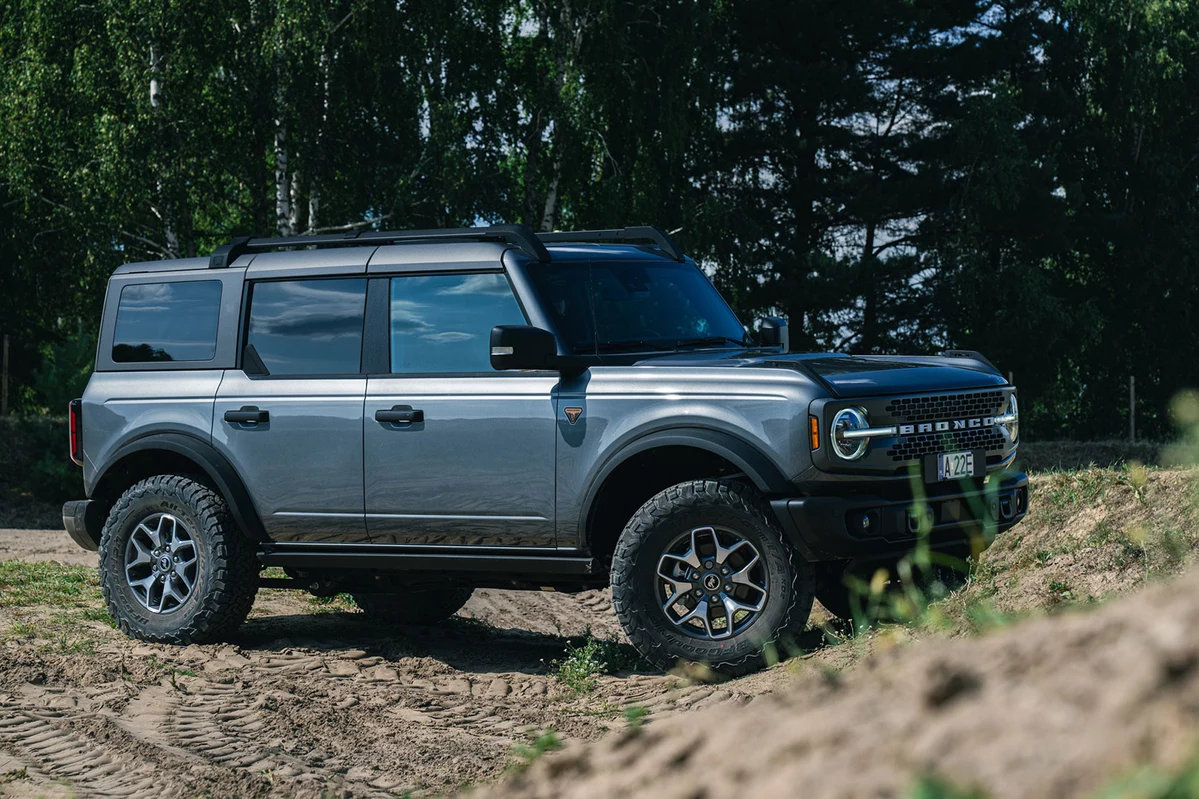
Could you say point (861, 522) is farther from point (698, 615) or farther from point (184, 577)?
point (184, 577)

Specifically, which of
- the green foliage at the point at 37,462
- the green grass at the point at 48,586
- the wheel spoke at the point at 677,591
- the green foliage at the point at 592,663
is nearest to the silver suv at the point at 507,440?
the wheel spoke at the point at 677,591

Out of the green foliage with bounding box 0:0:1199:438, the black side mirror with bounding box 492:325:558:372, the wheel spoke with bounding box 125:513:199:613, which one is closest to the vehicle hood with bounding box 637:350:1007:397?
the black side mirror with bounding box 492:325:558:372

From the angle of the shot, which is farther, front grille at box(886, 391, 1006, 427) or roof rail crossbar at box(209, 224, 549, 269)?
roof rail crossbar at box(209, 224, 549, 269)

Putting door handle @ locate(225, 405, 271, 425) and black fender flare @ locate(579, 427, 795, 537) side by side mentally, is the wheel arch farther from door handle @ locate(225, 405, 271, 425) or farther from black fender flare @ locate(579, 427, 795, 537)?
door handle @ locate(225, 405, 271, 425)

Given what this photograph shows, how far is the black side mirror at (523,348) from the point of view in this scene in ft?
20.6

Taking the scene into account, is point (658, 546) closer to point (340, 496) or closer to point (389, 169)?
point (340, 496)

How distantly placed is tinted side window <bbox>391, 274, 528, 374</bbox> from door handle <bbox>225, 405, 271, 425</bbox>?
33.0 inches

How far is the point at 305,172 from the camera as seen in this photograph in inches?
822

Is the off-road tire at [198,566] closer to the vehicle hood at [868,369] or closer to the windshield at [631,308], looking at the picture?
the windshield at [631,308]


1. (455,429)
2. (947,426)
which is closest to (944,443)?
(947,426)

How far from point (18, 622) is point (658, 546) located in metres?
4.40

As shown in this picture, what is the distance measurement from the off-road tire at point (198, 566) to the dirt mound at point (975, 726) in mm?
5433

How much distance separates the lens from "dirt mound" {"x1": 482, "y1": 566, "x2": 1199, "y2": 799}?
1.67 meters

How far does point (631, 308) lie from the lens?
7.16 m
